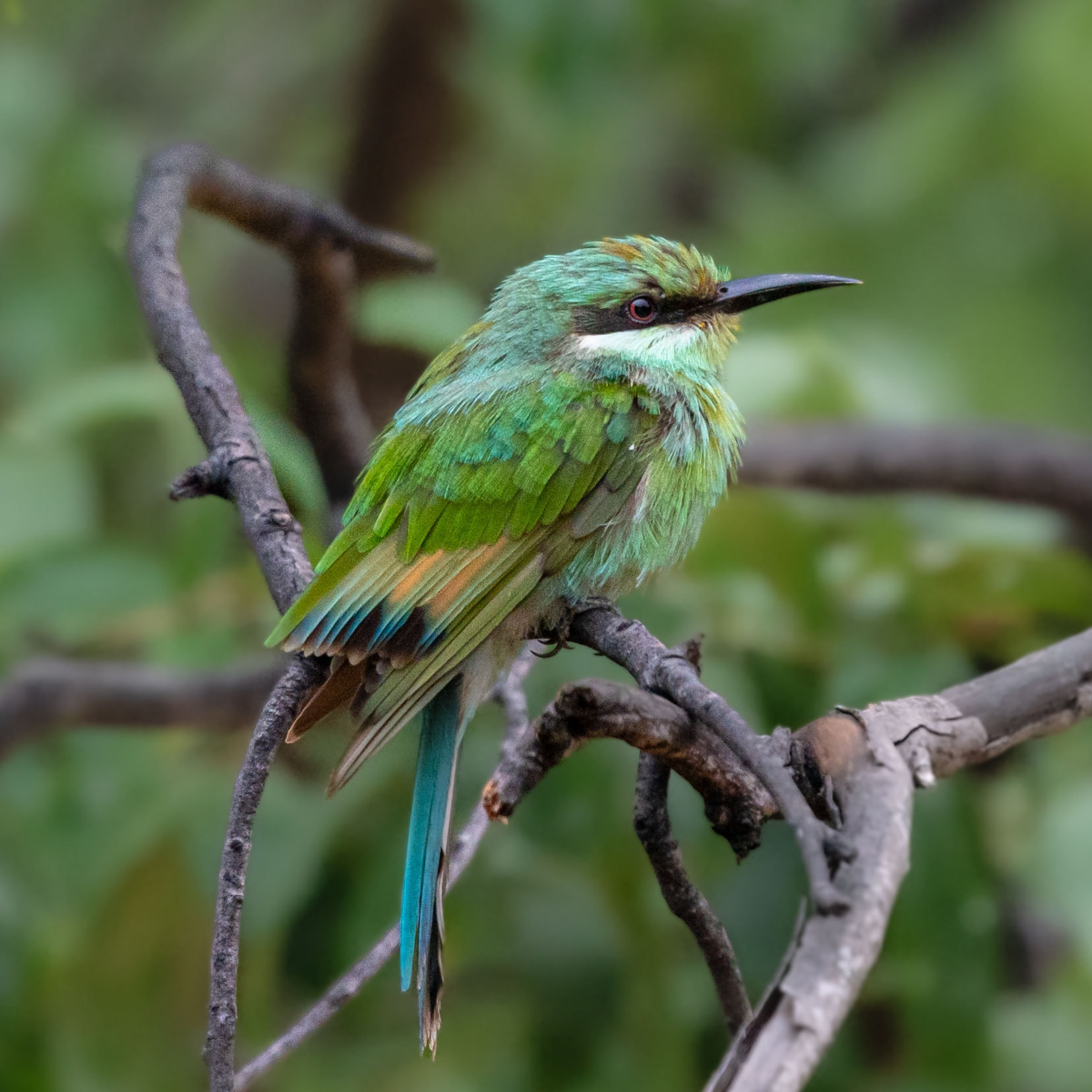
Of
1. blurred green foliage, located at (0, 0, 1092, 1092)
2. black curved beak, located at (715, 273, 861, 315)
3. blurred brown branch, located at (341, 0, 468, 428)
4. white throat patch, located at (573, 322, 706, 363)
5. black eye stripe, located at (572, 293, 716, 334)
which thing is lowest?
blurred green foliage, located at (0, 0, 1092, 1092)

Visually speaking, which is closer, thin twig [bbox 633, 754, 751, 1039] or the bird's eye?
thin twig [bbox 633, 754, 751, 1039]

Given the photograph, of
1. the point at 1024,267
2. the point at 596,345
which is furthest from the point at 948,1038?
the point at 1024,267

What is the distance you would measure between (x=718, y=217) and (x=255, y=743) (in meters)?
Answer: 4.44

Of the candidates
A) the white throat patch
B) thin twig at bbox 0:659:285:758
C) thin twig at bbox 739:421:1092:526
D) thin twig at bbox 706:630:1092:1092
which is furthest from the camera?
thin twig at bbox 739:421:1092:526

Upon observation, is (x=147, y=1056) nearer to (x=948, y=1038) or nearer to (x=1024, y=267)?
(x=948, y=1038)

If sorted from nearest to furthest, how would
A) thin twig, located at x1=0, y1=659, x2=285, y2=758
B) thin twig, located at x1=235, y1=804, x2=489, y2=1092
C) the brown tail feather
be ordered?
thin twig, located at x1=235, y1=804, x2=489, y2=1092
the brown tail feather
thin twig, located at x1=0, y1=659, x2=285, y2=758

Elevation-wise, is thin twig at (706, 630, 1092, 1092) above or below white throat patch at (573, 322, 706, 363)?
below

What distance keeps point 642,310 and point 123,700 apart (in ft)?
Answer: 3.93

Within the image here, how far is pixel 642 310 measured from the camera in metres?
2.51

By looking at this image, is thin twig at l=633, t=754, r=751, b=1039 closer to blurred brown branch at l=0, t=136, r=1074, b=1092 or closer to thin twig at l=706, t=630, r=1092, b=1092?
blurred brown branch at l=0, t=136, r=1074, b=1092

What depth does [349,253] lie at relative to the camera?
98.2 inches

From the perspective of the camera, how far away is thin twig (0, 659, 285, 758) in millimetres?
2867

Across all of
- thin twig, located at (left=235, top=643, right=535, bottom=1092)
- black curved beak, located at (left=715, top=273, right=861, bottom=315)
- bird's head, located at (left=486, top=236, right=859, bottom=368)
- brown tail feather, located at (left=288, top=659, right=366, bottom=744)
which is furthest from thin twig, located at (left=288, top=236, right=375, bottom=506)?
brown tail feather, located at (left=288, top=659, right=366, bottom=744)

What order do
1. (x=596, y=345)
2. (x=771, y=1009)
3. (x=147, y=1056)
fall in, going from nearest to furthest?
(x=771, y=1009) < (x=596, y=345) < (x=147, y=1056)
